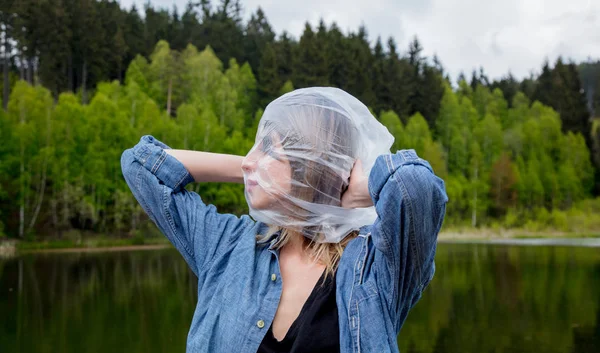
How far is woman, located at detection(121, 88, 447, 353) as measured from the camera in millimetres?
1477

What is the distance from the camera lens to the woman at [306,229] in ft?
4.84

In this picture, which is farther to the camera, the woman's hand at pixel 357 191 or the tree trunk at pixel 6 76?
the tree trunk at pixel 6 76

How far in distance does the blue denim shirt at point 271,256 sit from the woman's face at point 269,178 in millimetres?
93

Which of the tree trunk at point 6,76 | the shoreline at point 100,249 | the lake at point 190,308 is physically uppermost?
the tree trunk at point 6,76

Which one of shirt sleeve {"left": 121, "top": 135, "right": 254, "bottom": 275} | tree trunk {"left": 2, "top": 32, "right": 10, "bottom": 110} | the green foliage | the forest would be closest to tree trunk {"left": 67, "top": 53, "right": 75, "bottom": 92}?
the forest

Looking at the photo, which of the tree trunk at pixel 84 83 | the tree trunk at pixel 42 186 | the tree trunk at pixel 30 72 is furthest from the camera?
the tree trunk at pixel 84 83

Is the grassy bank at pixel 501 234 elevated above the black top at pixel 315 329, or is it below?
below

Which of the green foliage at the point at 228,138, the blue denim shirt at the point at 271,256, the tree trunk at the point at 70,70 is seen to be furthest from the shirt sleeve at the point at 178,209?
the tree trunk at the point at 70,70

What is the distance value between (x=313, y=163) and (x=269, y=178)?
0.13m

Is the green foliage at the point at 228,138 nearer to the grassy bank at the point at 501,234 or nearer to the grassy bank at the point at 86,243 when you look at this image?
the grassy bank at the point at 86,243

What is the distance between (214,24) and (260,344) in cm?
6470

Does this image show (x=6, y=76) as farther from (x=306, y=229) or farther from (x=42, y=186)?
A: (x=306, y=229)

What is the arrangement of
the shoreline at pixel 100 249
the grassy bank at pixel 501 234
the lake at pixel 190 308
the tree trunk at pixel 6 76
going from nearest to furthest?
1. the lake at pixel 190 308
2. the shoreline at pixel 100 249
3. the tree trunk at pixel 6 76
4. the grassy bank at pixel 501 234

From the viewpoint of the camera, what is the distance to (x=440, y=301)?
48.2 feet
